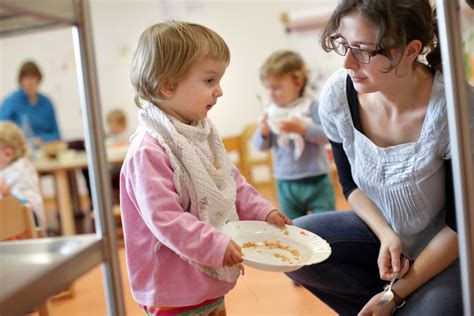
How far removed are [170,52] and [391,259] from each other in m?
0.68

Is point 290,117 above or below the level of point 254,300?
above

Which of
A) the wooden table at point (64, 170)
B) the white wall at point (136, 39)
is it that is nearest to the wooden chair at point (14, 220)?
the wooden table at point (64, 170)

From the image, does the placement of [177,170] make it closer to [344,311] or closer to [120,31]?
[344,311]

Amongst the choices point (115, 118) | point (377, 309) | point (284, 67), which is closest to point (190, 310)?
point (377, 309)

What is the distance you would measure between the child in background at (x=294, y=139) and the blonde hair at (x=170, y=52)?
133 cm

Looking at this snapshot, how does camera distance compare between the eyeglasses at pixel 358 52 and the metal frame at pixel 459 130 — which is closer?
the metal frame at pixel 459 130

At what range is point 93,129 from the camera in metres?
0.82

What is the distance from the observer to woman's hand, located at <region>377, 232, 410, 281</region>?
1.25m

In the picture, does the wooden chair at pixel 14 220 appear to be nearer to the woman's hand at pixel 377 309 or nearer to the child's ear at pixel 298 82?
the woman's hand at pixel 377 309

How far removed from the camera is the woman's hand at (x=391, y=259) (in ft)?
4.12

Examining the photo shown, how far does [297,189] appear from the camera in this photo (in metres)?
2.51

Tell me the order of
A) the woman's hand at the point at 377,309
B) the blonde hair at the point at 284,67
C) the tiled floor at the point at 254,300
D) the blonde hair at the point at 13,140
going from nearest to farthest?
the woman's hand at the point at 377,309, the tiled floor at the point at 254,300, the blonde hair at the point at 284,67, the blonde hair at the point at 13,140

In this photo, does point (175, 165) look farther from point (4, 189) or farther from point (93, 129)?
point (4, 189)

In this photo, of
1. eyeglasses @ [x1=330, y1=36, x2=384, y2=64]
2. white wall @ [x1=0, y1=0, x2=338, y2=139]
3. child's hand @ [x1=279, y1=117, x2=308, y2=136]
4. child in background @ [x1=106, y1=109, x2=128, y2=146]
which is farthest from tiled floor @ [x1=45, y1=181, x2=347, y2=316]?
white wall @ [x1=0, y1=0, x2=338, y2=139]
